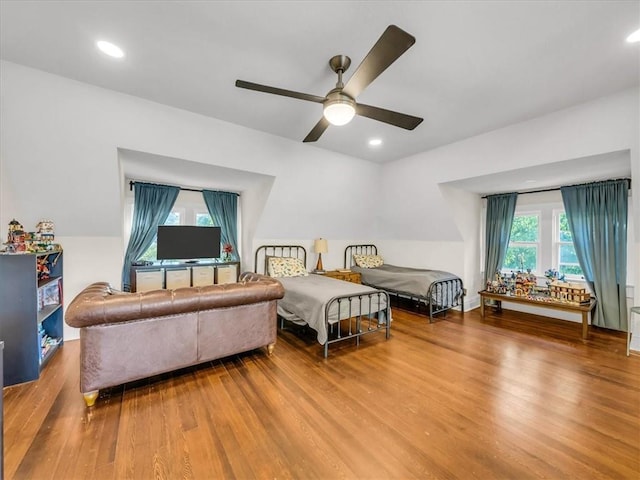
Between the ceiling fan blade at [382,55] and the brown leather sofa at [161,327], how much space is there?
209 centimetres

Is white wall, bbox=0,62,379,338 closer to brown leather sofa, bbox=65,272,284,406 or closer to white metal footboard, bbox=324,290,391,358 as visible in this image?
brown leather sofa, bbox=65,272,284,406

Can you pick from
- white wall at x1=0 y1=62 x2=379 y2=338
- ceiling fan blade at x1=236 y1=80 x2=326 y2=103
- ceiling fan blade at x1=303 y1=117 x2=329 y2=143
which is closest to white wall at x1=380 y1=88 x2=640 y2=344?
white wall at x1=0 y1=62 x2=379 y2=338

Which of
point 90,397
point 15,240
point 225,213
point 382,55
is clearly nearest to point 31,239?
point 15,240

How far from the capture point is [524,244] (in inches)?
199

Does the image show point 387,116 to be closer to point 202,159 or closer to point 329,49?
point 329,49

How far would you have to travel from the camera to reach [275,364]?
9.62 feet

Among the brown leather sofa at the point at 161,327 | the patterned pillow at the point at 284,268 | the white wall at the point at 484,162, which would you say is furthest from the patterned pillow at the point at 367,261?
the brown leather sofa at the point at 161,327

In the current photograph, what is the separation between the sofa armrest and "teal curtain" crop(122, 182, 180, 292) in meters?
2.21

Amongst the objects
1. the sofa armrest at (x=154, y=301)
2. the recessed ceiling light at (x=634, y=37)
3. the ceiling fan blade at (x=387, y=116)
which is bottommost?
the sofa armrest at (x=154, y=301)

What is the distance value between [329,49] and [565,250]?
5.09 meters

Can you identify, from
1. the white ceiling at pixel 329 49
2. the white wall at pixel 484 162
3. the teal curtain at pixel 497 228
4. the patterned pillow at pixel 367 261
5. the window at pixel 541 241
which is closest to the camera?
the white ceiling at pixel 329 49

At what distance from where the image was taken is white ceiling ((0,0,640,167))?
1.83 meters

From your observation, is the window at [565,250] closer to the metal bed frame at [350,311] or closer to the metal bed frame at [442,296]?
the metal bed frame at [442,296]

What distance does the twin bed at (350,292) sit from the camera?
10.8 ft
